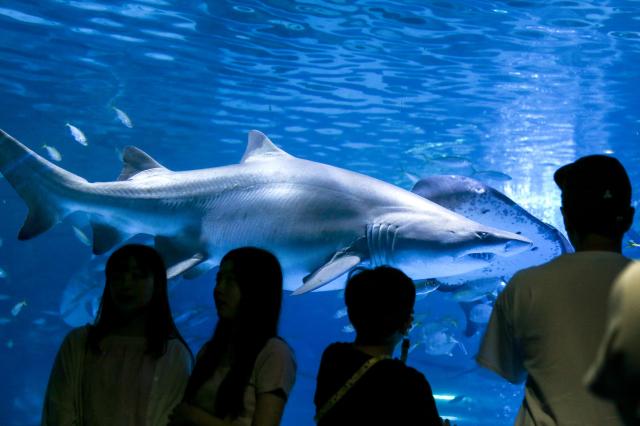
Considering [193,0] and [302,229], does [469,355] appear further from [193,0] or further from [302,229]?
[302,229]

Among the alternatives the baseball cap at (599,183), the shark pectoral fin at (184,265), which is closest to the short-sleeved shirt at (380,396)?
the baseball cap at (599,183)

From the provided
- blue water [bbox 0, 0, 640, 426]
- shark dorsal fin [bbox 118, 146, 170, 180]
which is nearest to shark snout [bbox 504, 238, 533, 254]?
shark dorsal fin [bbox 118, 146, 170, 180]

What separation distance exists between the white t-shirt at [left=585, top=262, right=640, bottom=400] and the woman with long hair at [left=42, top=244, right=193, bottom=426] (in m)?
2.58

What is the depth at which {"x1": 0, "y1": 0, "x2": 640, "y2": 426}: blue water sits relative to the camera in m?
13.6

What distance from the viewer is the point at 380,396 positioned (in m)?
2.39

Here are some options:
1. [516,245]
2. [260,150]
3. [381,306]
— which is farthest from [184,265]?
[381,306]

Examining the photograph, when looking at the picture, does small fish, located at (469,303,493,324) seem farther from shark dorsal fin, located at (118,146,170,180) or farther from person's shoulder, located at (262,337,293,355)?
person's shoulder, located at (262,337,293,355)

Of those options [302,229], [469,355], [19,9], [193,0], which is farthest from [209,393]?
[469,355]

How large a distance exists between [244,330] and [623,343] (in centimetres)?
216

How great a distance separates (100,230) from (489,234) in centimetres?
386

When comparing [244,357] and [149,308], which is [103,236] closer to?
[149,308]

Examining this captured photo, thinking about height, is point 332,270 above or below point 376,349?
below

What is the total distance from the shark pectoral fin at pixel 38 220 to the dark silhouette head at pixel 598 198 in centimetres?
480

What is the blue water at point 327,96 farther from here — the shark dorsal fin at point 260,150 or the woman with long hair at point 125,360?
the woman with long hair at point 125,360
